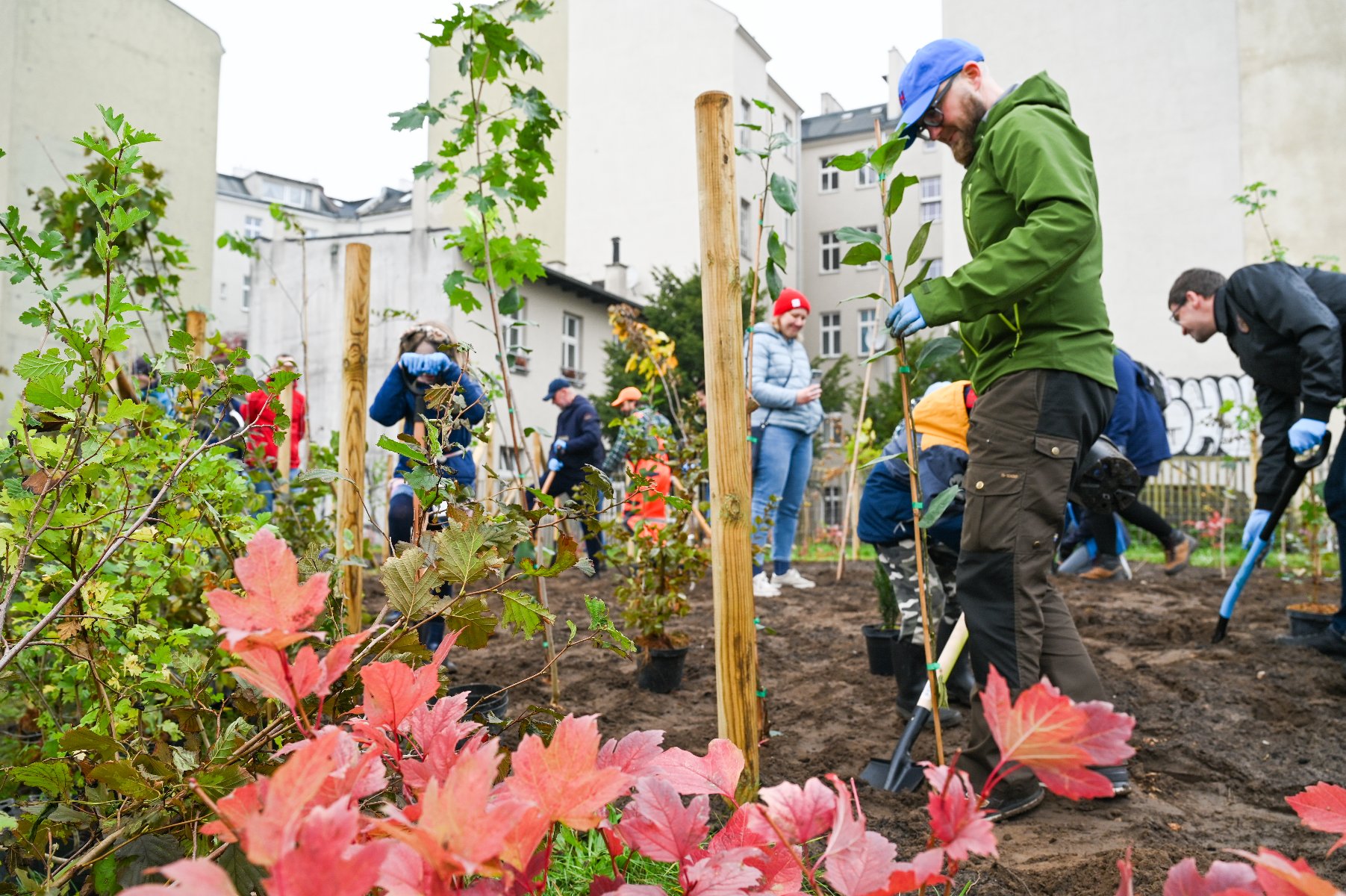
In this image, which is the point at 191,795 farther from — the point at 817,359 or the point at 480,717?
the point at 817,359

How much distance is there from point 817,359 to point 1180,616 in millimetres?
12607

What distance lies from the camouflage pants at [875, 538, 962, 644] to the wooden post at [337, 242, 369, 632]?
1.89 m

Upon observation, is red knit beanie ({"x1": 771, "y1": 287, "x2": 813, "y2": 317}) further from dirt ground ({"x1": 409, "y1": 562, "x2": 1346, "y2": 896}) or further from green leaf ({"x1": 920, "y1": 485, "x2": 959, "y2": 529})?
green leaf ({"x1": 920, "y1": 485, "x2": 959, "y2": 529})

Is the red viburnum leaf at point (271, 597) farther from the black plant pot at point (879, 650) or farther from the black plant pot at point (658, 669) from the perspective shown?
the black plant pot at point (879, 650)

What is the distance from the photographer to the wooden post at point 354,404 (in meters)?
2.91

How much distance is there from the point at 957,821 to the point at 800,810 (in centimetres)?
11

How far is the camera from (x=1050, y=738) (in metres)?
0.51

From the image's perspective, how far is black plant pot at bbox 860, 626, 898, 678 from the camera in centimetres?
360

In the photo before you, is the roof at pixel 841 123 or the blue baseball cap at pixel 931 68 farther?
the roof at pixel 841 123

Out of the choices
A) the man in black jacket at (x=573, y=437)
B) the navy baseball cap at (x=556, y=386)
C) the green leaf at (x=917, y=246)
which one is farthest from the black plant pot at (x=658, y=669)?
the navy baseball cap at (x=556, y=386)

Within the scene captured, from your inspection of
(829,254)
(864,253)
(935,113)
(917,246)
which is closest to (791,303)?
(935,113)

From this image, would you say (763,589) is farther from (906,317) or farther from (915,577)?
(906,317)

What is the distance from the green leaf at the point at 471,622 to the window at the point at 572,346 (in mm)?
20664

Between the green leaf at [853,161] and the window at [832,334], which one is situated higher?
the window at [832,334]
